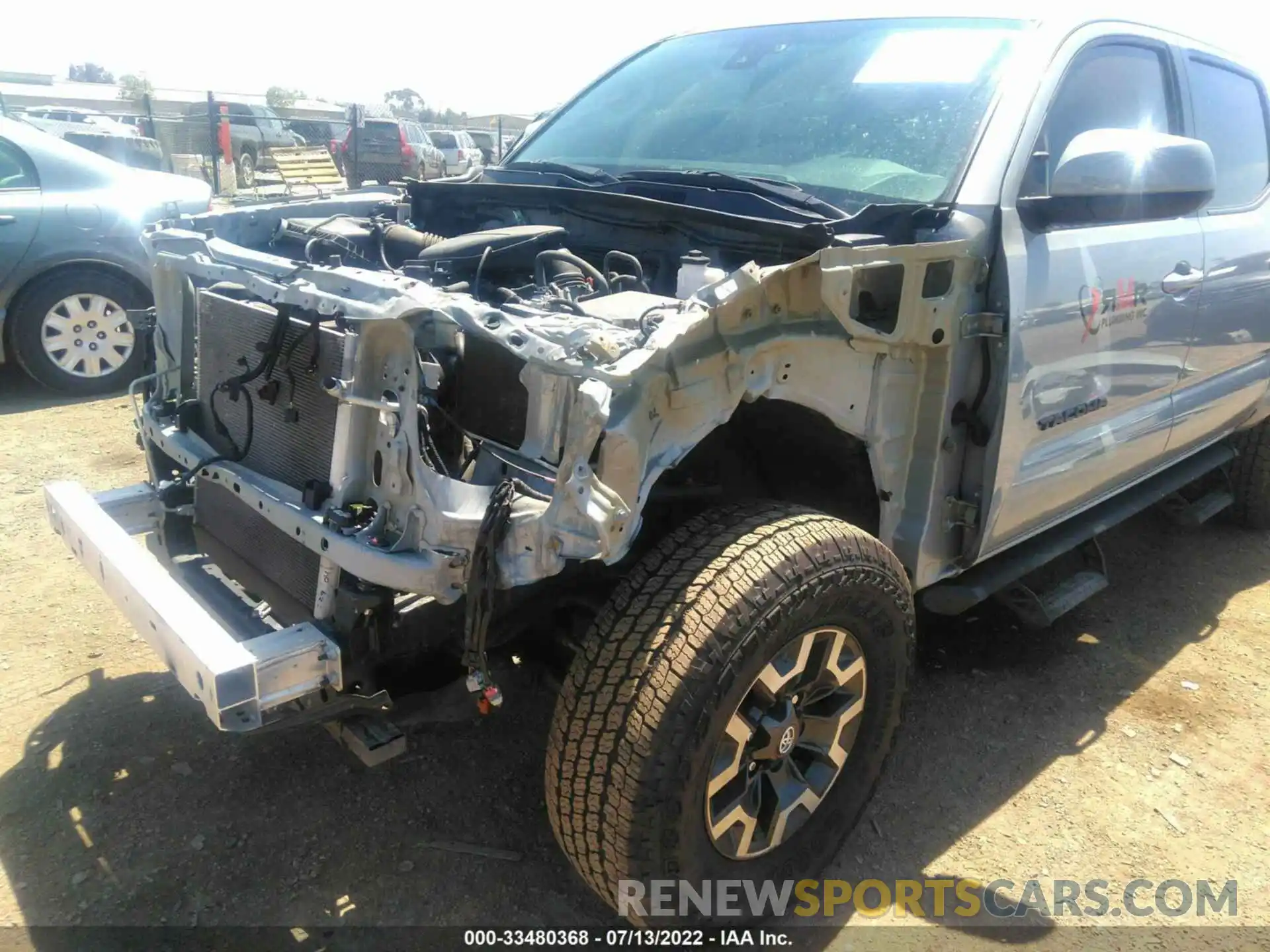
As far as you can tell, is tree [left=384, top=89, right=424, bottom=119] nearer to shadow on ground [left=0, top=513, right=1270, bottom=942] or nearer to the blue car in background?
the blue car in background

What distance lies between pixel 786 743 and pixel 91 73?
240ft

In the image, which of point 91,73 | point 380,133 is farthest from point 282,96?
point 380,133

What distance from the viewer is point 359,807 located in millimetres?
2711

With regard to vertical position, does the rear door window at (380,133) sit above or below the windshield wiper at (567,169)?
above

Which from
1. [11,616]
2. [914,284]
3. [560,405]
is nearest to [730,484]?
[914,284]

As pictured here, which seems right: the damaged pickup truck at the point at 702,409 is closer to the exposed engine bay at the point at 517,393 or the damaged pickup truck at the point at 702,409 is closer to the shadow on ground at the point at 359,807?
the exposed engine bay at the point at 517,393

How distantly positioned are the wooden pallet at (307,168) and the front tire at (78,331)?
46.8 ft

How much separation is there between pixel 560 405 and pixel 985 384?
4.26 feet

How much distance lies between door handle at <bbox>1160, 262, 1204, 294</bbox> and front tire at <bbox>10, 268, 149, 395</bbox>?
5.50m

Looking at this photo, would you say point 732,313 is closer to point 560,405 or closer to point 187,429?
point 560,405

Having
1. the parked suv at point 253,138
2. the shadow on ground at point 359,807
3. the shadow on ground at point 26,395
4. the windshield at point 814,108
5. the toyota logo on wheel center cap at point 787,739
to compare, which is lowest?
the shadow on ground at point 359,807

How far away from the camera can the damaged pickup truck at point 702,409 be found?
1974 millimetres

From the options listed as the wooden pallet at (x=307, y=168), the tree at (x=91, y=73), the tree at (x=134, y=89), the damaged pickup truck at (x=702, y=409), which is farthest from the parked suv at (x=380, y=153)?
the tree at (x=91, y=73)

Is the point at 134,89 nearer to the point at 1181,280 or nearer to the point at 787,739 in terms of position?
the point at 1181,280
